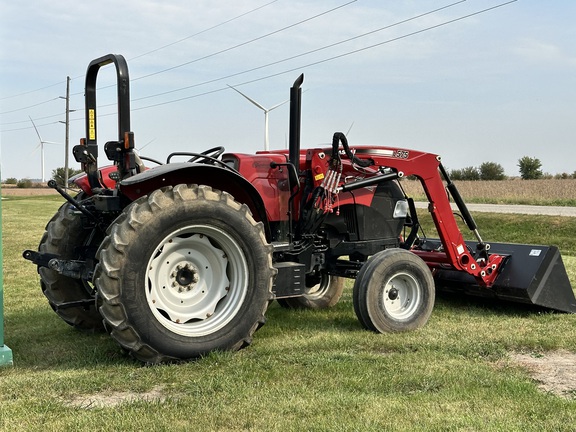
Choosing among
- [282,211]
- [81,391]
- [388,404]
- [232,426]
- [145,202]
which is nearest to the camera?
[232,426]

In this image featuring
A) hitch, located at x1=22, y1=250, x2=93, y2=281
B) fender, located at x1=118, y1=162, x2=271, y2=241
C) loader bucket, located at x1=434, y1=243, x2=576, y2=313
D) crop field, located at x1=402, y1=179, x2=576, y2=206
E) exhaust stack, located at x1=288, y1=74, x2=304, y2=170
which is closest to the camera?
fender, located at x1=118, y1=162, x2=271, y2=241

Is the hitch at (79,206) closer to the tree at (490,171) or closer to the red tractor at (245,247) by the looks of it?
the red tractor at (245,247)

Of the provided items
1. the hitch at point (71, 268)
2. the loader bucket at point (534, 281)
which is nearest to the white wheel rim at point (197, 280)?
the hitch at point (71, 268)

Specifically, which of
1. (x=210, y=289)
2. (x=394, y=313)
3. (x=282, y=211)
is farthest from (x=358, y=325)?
(x=210, y=289)

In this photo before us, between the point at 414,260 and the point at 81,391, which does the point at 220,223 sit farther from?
the point at 414,260

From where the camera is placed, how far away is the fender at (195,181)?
482cm

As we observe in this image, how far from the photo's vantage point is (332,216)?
6.59 m

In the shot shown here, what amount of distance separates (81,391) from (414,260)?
10.7ft

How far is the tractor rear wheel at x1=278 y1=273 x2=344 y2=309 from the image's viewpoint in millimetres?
7359

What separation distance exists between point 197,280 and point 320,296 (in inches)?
102

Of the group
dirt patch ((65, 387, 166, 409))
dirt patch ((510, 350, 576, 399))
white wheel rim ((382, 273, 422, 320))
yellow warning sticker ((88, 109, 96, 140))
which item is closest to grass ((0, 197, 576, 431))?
dirt patch ((65, 387, 166, 409))

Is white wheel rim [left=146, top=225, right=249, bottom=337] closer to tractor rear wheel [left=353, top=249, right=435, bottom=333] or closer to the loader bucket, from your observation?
tractor rear wheel [left=353, top=249, right=435, bottom=333]

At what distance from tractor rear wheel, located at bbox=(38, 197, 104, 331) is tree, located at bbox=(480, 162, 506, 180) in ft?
195

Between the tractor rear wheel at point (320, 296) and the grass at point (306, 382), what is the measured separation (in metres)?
0.71
